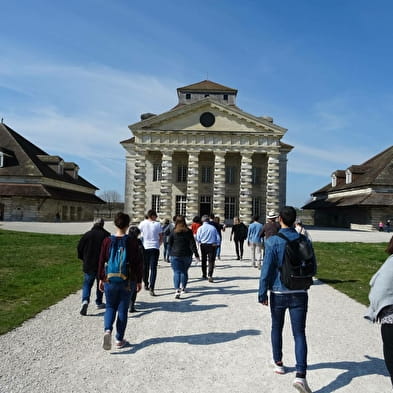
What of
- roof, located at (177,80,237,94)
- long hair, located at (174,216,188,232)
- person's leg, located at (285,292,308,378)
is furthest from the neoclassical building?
person's leg, located at (285,292,308,378)

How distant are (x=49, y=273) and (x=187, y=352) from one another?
23.9 feet

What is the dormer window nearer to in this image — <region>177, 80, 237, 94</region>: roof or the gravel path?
<region>177, 80, 237, 94</region>: roof

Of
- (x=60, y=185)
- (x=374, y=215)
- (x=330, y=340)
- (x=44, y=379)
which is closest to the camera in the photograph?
(x=44, y=379)

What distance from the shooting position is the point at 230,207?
134 feet

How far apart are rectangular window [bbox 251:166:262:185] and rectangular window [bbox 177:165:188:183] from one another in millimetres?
7920

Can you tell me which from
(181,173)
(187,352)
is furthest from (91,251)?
(181,173)

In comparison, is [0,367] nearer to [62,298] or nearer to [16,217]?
[62,298]

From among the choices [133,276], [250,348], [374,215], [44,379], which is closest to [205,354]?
[250,348]

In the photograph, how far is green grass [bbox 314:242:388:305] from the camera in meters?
9.45

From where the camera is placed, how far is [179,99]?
49.5 metres

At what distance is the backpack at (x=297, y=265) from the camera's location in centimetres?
415

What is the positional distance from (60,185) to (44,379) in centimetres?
4148

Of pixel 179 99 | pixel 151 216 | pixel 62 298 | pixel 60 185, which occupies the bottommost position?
pixel 62 298

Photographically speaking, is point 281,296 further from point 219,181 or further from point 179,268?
point 219,181
